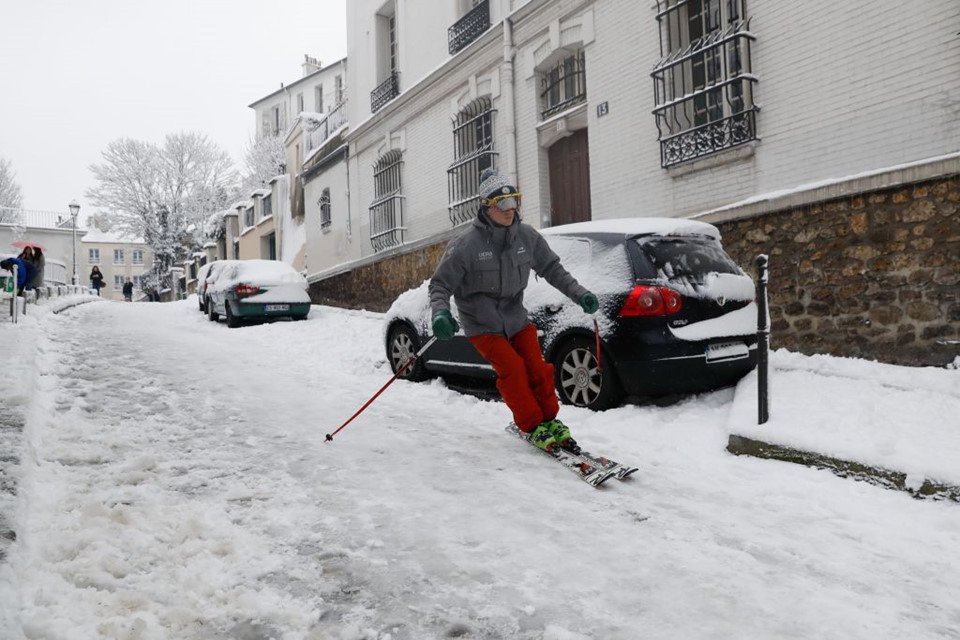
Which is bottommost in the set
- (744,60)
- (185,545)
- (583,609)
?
(583,609)

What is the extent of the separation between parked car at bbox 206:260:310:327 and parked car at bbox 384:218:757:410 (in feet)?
30.5

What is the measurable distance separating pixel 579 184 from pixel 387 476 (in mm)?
8317

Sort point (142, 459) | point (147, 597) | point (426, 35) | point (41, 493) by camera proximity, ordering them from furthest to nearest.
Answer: point (426, 35)
point (142, 459)
point (41, 493)
point (147, 597)

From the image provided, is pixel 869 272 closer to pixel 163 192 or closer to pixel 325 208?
pixel 325 208

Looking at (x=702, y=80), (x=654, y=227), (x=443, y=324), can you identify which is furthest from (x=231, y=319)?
(x=443, y=324)

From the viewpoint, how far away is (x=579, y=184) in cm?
1112

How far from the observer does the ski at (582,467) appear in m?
3.67

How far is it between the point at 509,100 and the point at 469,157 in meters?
1.45

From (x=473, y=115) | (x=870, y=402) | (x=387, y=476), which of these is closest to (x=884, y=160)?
(x=870, y=402)

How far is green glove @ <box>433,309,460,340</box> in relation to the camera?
406 cm

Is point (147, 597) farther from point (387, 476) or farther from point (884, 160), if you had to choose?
point (884, 160)

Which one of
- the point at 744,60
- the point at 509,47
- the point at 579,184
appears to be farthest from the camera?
the point at 509,47

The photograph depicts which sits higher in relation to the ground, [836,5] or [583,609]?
[836,5]

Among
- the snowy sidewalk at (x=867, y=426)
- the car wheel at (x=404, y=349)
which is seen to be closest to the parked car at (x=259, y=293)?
the car wheel at (x=404, y=349)
